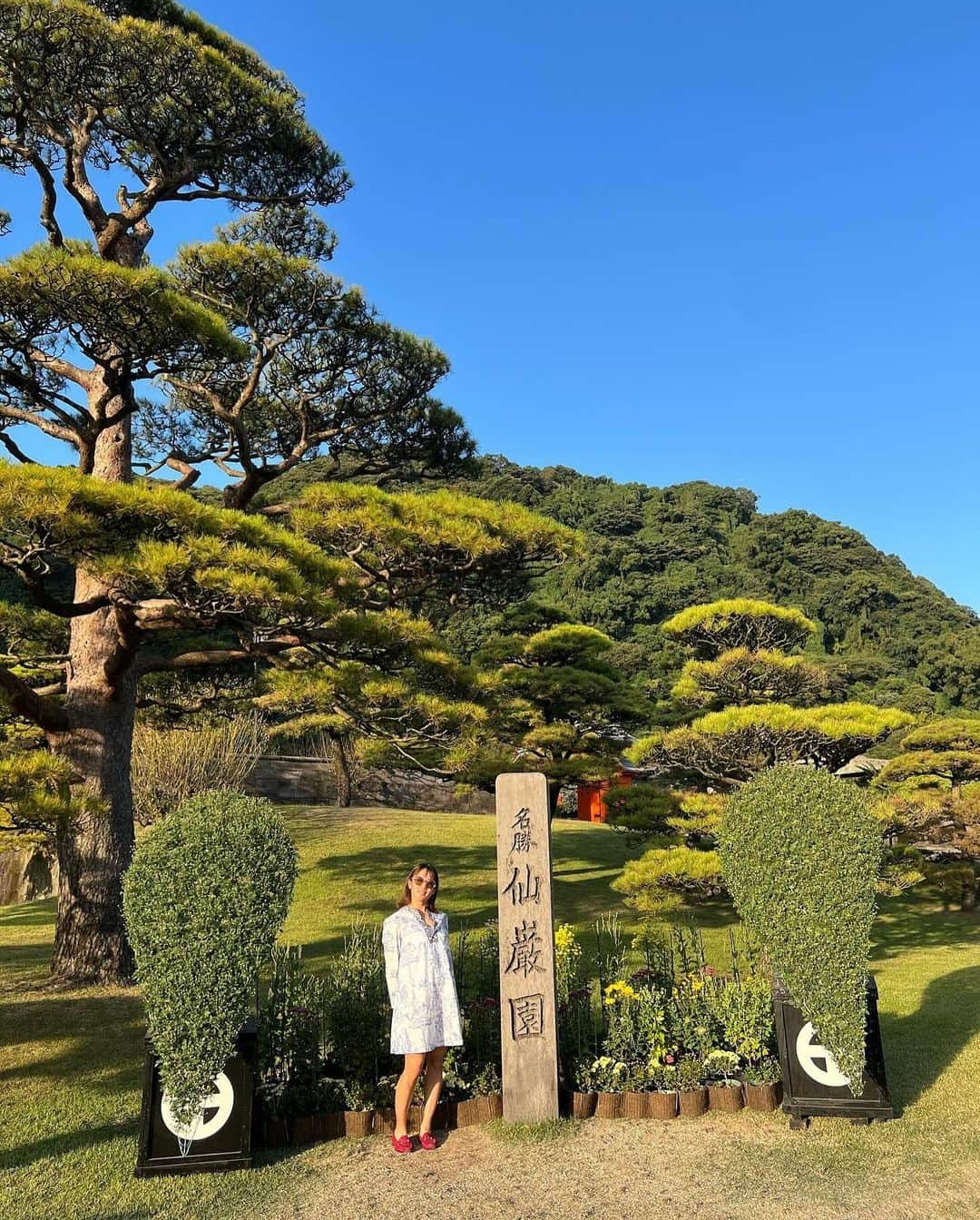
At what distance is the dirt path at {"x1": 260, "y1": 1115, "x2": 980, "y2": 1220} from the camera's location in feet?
9.15

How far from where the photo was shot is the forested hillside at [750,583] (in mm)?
22078

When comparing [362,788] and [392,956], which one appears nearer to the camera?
[392,956]

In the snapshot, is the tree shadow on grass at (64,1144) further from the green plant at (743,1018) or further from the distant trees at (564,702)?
the distant trees at (564,702)

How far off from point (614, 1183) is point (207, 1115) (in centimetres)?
160

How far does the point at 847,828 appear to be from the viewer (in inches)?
140

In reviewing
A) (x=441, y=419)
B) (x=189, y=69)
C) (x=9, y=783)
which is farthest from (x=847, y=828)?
(x=189, y=69)

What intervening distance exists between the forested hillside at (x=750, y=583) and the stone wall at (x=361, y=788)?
3.89 meters

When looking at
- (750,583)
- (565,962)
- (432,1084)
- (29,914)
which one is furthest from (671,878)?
(750,583)

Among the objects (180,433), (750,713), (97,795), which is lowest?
(97,795)

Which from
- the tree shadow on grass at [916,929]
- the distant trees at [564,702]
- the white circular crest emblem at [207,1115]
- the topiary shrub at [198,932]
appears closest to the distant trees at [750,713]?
the distant trees at [564,702]

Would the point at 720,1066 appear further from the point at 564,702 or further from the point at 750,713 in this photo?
the point at 564,702

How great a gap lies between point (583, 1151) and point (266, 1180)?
126 cm

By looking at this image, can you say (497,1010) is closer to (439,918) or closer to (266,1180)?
(439,918)

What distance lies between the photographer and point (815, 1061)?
3.56 m
